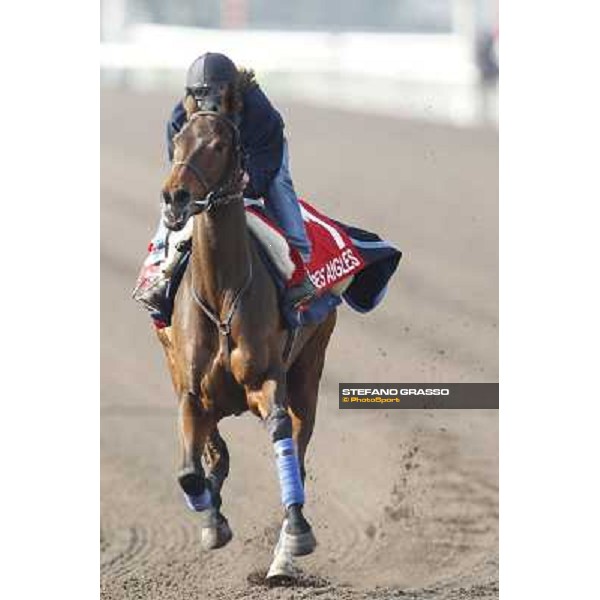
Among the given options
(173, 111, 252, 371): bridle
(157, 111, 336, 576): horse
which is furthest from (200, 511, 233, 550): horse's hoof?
(173, 111, 252, 371): bridle

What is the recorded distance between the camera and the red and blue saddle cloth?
26.6 ft

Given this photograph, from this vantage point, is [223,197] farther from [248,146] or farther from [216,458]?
[216,458]

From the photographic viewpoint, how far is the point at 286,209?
830 centimetres

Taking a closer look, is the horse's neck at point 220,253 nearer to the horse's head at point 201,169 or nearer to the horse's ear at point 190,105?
the horse's head at point 201,169

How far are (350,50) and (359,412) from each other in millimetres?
7726

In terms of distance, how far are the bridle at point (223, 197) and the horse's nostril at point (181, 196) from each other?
0.09ft

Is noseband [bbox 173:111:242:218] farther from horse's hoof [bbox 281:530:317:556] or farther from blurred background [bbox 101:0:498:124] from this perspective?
blurred background [bbox 101:0:498:124]

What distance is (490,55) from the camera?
54.2ft

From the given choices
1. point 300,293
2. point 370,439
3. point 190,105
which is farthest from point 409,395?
point 190,105

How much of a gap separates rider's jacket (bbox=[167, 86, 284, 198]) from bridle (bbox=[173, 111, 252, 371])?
0.72ft

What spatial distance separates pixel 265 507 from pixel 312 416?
1652 millimetres
